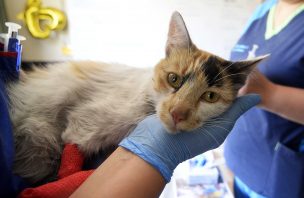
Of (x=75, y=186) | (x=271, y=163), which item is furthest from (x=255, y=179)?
(x=75, y=186)

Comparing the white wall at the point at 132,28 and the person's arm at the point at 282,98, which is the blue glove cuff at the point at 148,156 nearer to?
the person's arm at the point at 282,98

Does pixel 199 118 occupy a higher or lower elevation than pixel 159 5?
lower

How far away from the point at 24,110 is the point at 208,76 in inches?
17.1

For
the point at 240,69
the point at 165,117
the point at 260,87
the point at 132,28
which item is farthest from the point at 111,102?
the point at 132,28

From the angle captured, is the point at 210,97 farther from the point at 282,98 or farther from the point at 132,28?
the point at 132,28

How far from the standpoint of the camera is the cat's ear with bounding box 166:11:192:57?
0.62m

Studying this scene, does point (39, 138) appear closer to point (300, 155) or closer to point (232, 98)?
point (232, 98)

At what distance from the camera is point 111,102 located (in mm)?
647

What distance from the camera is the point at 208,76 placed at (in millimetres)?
599

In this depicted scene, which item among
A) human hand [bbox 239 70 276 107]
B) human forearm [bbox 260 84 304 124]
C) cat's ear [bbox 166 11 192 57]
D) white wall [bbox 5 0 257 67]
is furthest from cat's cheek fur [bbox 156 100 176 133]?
white wall [bbox 5 0 257 67]

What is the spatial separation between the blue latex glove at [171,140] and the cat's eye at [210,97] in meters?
0.05

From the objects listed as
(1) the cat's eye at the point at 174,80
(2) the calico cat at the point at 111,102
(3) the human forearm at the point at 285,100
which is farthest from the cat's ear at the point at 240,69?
(3) the human forearm at the point at 285,100

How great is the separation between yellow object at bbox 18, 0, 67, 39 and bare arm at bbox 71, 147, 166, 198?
1.24 m

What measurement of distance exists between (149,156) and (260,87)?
0.43 m
